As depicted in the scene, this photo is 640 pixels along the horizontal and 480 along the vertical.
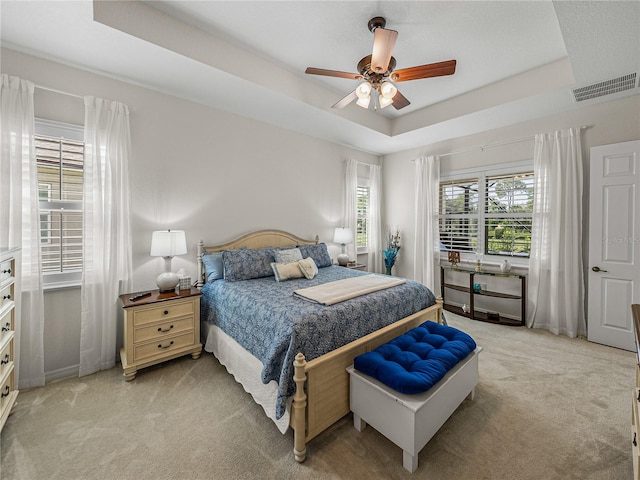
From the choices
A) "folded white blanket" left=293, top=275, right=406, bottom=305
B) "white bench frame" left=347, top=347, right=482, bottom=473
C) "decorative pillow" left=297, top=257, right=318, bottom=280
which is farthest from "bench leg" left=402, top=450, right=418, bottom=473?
"decorative pillow" left=297, top=257, right=318, bottom=280

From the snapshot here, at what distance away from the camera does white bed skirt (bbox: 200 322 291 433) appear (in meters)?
1.85

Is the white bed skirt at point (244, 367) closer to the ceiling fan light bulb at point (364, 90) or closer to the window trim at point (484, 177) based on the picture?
the ceiling fan light bulb at point (364, 90)

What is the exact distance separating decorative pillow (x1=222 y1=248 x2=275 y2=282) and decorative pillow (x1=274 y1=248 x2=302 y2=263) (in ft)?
0.33

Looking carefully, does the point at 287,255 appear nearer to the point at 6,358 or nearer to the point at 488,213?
the point at 6,358

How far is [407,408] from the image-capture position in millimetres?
1515

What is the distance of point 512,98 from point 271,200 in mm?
3278

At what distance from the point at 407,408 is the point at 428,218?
12.3 feet

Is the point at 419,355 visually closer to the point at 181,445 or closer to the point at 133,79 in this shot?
the point at 181,445

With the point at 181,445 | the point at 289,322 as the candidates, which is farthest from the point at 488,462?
the point at 181,445

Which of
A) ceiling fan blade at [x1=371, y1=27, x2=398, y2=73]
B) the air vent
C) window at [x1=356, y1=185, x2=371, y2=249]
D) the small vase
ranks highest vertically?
the air vent

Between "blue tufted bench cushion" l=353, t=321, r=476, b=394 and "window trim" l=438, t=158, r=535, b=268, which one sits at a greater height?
"window trim" l=438, t=158, r=535, b=268

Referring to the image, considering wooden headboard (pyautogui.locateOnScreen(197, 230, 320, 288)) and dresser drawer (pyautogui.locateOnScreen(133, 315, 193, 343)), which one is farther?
wooden headboard (pyautogui.locateOnScreen(197, 230, 320, 288))

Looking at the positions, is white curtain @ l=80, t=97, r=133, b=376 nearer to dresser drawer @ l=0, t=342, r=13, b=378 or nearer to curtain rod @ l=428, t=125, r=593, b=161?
dresser drawer @ l=0, t=342, r=13, b=378

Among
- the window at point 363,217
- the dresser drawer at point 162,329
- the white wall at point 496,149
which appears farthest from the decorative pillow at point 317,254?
the white wall at point 496,149
